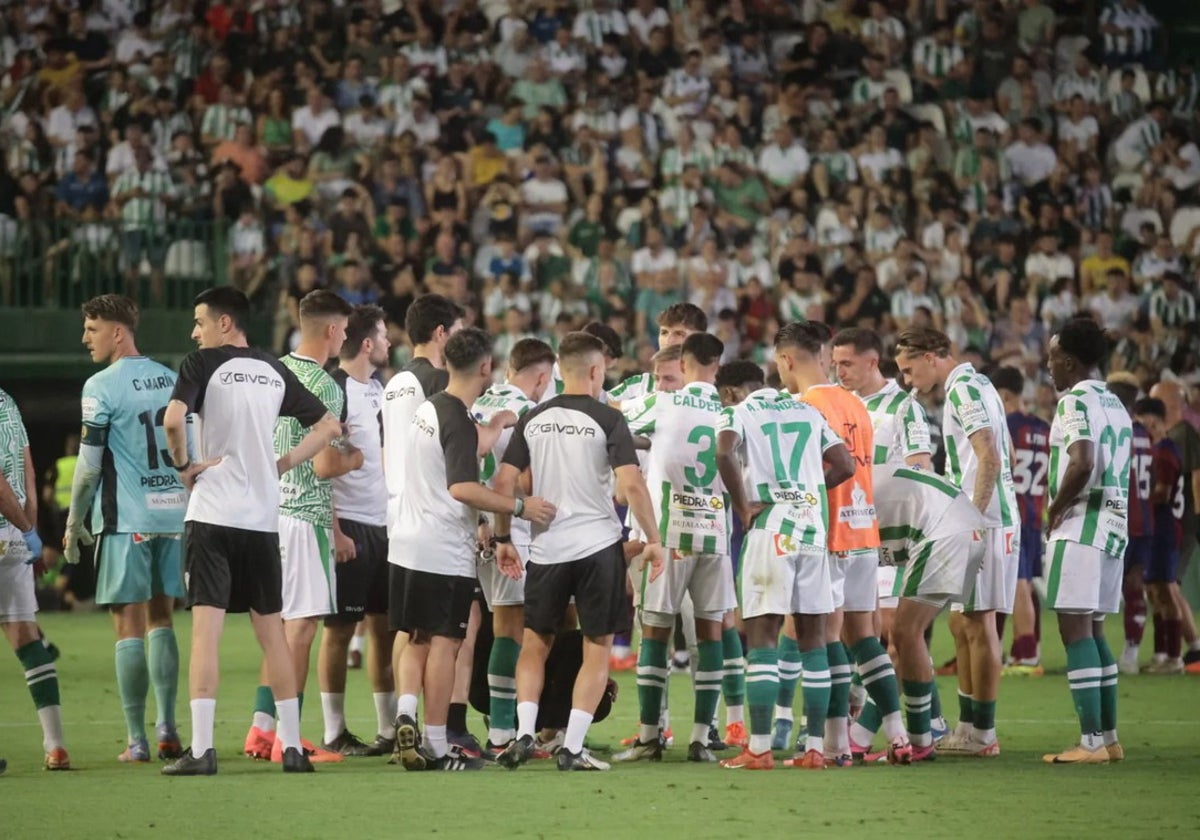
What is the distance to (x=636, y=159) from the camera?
81.6 ft

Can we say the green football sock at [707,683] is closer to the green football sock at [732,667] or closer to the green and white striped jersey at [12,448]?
the green football sock at [732,667]

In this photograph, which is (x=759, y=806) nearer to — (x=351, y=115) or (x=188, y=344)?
(x=188, y=344)

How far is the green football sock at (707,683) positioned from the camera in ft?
34.2

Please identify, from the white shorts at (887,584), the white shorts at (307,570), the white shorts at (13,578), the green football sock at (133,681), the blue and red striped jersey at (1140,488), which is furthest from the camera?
the blue and red striped jersey at (1140,488)

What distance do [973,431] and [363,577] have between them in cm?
347

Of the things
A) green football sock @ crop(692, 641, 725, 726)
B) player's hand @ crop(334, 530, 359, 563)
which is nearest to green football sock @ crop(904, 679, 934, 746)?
green football sock @ crop(692, 641, 725, 726)

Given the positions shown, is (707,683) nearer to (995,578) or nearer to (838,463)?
(838,463)

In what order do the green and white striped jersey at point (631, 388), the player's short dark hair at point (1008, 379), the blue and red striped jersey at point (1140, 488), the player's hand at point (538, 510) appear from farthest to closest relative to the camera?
the blue and red striped jersey at point (1140, 488), the player's short dark hair at point (1008, 379), the green and white striped jersey at point (631, 388), the player's hand at point (538, 510)

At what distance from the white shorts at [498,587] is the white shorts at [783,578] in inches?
49.7

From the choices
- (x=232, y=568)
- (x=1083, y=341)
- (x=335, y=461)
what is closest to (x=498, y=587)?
(x=335, y=461)

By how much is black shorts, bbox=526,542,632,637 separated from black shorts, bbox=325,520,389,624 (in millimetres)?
1450

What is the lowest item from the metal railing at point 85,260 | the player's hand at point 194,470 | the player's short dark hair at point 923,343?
the player's hand at point 194,470

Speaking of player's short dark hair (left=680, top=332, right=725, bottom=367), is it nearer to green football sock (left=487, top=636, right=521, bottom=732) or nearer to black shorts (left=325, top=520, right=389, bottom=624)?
green football sock (left=487, top=636, right=521, bottom=732)

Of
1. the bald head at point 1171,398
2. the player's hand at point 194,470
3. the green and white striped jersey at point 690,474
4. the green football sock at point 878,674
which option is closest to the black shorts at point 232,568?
the player's hand at point 194,470
